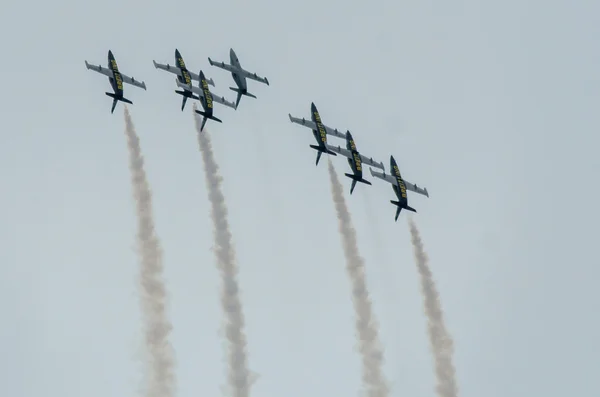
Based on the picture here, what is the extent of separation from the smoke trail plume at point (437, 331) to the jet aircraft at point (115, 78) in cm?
3032

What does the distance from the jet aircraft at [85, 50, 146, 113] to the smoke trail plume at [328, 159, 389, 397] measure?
20.8m

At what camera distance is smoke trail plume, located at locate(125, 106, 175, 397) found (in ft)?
342

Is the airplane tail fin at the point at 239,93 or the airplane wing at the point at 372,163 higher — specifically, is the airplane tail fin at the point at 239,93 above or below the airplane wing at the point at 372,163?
above

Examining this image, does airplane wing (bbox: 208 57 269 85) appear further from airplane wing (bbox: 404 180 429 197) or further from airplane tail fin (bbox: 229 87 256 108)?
airplane wing (bbox: 404 180 429 197)

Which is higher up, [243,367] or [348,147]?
[348,147]

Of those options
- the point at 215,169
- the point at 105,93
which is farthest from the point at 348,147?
the point at 105,93

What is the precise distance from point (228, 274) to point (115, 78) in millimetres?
21984

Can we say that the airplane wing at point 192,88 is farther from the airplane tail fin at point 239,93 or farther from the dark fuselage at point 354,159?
the dark fuselage at point 354,159

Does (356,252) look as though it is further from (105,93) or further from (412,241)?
(105,93)

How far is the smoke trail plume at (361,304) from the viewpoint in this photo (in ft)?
351

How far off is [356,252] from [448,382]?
15203 millimetres

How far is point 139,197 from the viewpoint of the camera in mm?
116688

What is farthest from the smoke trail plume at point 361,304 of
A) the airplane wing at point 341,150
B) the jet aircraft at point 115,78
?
the jet aircraft at point 115,78

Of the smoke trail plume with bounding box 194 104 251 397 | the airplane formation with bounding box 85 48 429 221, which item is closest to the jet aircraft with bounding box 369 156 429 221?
the airplane formation with bounding box 85 48 429 221
